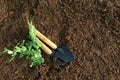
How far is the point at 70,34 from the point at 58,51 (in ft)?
0.55

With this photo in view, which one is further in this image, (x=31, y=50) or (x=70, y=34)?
(x=70, y=34)

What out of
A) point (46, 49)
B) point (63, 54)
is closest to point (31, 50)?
point (46, 49)

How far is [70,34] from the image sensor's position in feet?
7.71

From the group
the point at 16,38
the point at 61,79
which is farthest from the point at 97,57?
the point at 16,38

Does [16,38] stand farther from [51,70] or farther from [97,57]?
[97,57]

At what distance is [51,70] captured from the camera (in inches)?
89.0

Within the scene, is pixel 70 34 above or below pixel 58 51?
above

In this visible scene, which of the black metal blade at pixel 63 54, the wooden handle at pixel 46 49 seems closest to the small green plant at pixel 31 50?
the wooden handle at pixel 46 49

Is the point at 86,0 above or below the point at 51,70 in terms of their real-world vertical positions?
above

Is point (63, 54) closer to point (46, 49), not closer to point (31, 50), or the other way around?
point (46, 49)

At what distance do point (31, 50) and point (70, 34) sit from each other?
13.3 inches

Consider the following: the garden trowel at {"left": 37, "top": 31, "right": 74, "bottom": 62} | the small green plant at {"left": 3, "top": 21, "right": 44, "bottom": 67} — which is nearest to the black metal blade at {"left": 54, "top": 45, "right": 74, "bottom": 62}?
the garden trowel at {"left": 37, "top": 31, "right": 74, "bottom": 62}

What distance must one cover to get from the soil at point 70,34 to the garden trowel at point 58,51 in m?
0.04

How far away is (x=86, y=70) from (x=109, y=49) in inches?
9.6
